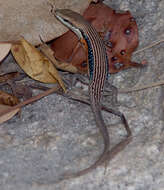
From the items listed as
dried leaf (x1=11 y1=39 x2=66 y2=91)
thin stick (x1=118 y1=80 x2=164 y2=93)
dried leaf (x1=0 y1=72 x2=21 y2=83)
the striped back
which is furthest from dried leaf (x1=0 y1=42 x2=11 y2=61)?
thin stick (x1=118 y1=80 x2=164 y2=93)

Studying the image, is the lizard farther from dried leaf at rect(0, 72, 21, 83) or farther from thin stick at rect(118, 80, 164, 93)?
dried leaf at rect(0, 72, 21, 83)

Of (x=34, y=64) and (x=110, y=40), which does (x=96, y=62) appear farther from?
(x=34, y=64)

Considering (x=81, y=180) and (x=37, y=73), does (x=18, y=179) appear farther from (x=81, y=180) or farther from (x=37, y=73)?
(x=37, y=73)

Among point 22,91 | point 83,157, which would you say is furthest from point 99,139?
point 22,91

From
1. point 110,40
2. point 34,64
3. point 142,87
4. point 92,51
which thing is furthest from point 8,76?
point 142,87

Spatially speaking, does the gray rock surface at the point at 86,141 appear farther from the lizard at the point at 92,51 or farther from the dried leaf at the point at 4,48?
the dried leaf at the point at 4,48
